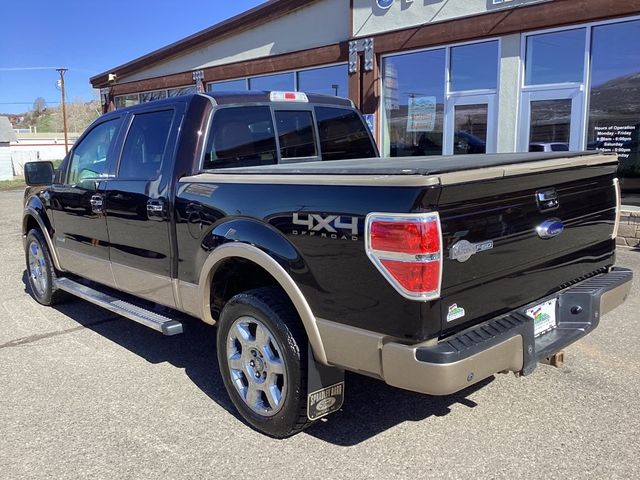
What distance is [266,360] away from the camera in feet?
10.7

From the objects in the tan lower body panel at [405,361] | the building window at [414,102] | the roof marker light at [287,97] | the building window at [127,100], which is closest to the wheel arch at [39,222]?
the roof marker light at [287,97]

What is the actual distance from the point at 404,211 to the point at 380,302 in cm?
45

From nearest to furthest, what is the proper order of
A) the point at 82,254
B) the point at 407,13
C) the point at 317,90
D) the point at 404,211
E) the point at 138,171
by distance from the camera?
1. the point at 404,211
2. the point at 138,171
3. the point at 82,254
4. the point at 407,13
5. the point at 317,90

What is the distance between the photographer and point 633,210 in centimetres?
847

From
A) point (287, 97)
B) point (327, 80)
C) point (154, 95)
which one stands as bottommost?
point (287, 97)

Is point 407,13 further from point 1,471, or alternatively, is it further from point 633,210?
point 1,471

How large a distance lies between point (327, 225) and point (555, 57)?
27.8ft

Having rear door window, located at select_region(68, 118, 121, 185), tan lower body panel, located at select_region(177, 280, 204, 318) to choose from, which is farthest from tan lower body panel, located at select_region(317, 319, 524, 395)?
rear door window, located at select_region(68, 118, 121, 185)

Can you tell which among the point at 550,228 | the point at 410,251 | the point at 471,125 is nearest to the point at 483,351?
the point at 410,251

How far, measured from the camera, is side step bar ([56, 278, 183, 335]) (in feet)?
12.8

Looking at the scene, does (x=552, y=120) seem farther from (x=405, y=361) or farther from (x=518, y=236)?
(x=405, y=361)

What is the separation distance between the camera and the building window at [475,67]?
10.4 metres

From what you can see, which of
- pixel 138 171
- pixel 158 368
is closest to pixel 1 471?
pixel 158 368

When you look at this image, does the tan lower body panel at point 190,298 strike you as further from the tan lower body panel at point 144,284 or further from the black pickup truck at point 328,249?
the tan lower body panel at point 144,284
